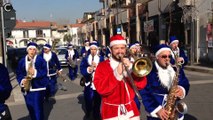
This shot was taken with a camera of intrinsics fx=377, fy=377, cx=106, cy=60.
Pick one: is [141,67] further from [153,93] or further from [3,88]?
[3,88]

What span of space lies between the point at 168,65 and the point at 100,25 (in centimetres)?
5459

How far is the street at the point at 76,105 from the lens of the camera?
29.6 feet

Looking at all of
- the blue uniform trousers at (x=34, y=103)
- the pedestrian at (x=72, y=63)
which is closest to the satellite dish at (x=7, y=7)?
the pedestrian at (x=72, y=63)

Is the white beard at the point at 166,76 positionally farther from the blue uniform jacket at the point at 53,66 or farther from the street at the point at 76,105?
the blue uniform jacket at the point at 53,66

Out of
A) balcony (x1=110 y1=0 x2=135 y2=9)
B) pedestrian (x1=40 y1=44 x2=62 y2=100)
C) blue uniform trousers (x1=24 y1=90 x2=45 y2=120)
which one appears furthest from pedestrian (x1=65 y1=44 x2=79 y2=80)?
balcony (x1=110 y1=0 x2=135 y2=9)

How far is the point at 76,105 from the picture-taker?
35.3 ft

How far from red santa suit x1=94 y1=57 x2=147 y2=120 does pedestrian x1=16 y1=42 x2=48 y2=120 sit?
2906 millimetres

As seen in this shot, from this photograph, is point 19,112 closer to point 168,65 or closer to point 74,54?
point 168,65

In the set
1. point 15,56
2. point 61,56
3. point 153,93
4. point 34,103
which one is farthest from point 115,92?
point 15,56

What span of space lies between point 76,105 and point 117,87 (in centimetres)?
659

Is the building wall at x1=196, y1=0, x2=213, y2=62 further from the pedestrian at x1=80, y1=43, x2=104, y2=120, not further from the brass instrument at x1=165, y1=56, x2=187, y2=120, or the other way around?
the brass instrument at x1=165, y1=56, x2=187, y2=120

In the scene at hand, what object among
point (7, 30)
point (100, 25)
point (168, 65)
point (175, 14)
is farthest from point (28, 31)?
A: point (168, 65)

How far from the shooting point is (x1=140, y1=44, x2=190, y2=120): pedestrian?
471cm

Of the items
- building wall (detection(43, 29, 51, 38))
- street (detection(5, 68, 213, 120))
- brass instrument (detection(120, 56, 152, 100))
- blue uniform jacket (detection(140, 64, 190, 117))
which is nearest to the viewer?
brass instrument (detection(120, 56, 152, 100))
